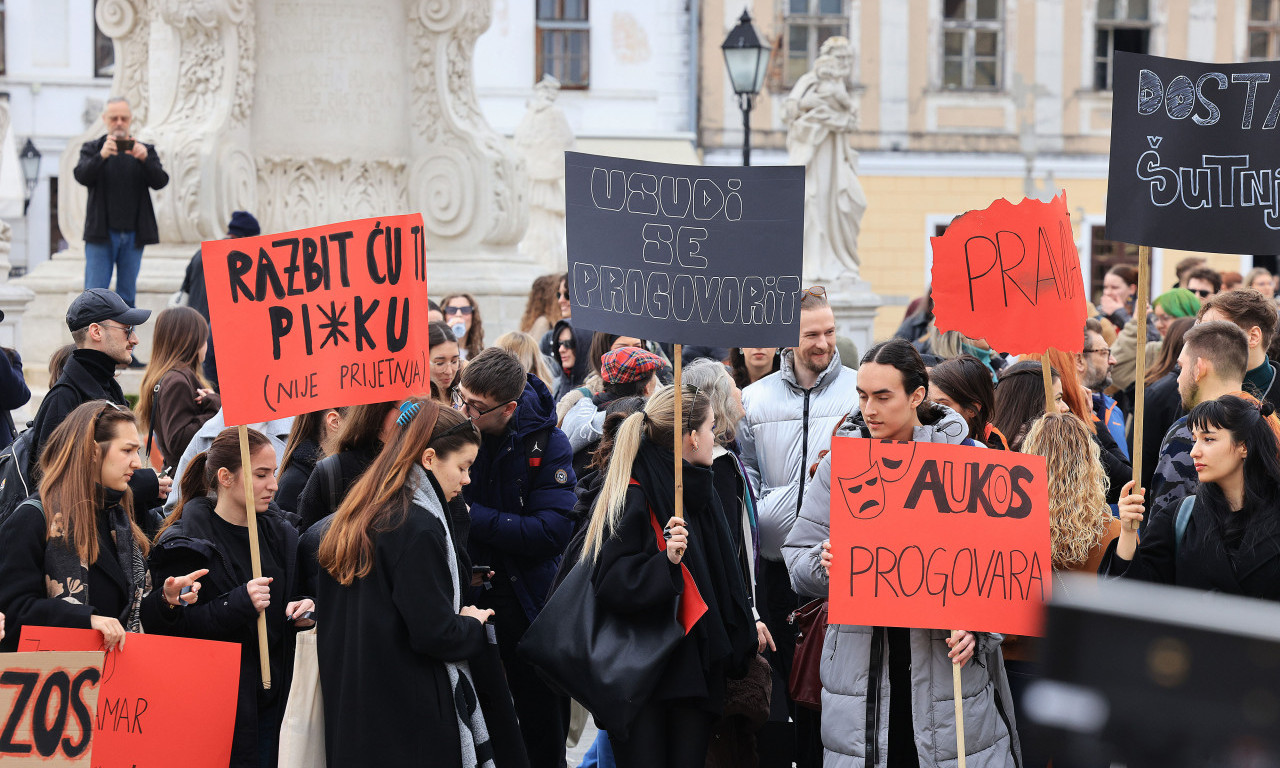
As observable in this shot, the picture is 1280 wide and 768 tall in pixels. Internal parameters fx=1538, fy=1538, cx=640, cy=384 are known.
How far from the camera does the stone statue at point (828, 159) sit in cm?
1511

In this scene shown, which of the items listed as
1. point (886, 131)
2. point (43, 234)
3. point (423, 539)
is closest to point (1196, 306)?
point (423, 539)

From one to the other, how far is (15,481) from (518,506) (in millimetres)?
1623

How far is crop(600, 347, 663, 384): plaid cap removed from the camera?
20.2ft

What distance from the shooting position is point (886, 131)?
103ft

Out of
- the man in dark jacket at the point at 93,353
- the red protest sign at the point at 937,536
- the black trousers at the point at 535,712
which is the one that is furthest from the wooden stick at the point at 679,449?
the man in dark jacket at the point at 93,353

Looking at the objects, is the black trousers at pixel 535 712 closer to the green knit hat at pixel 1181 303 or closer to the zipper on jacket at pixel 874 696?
the zipper on jacket at pixel 874 696

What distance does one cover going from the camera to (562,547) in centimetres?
532

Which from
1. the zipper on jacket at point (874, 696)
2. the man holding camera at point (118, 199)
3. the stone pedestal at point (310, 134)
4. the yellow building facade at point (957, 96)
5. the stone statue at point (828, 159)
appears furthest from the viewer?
the yellow building facade at point (957, 96)

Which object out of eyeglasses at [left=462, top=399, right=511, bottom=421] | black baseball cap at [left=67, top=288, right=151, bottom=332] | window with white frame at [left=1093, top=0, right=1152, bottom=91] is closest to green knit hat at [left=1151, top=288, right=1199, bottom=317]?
eyeglasses at [left=462, top=399, right=511, bottom=421]

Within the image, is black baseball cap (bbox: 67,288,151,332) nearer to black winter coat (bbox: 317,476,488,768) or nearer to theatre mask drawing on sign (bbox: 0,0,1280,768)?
theatre mask drawing on sign (bbox: 0,0,1280,768)

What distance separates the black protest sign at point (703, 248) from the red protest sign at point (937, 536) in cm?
71

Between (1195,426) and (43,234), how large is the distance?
98.7ft

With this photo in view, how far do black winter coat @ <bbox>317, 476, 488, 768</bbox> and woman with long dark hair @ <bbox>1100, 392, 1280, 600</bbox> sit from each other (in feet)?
6.11

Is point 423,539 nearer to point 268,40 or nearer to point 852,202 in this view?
point 268,40
